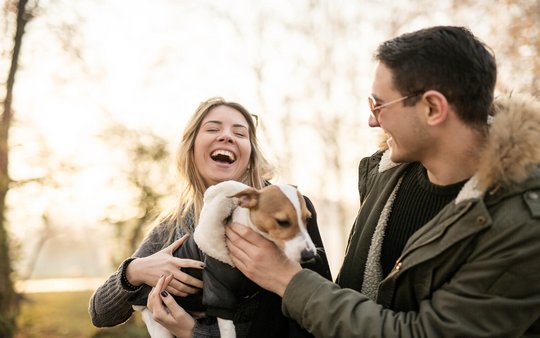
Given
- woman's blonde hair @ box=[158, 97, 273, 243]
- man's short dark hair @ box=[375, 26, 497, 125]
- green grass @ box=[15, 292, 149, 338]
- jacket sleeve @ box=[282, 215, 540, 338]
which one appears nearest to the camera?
jacket sleeve @ box=[282, 215, 540, 338]

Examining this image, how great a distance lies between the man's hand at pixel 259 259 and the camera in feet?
7.50

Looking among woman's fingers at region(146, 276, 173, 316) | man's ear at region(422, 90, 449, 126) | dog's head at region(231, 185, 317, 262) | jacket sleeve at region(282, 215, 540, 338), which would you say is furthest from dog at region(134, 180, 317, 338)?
man's ear at region(422, 90, 449, 126)

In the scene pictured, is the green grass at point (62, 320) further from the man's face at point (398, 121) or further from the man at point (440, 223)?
the man's face at point (398, 121)

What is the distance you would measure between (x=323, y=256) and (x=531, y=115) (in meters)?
1.25

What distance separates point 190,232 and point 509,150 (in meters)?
1.91

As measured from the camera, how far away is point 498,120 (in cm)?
207

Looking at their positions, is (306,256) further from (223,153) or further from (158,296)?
(223,153)

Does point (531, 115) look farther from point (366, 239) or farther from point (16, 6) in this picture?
point (16, 6)

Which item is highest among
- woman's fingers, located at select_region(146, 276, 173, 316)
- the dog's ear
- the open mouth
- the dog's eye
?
the open mouth

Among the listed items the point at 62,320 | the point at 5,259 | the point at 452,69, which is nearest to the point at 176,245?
the point at 452,69

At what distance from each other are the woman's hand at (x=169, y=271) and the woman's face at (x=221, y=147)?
51 cm

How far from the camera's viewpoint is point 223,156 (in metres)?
3.32

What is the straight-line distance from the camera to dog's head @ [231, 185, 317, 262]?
8.21 feet

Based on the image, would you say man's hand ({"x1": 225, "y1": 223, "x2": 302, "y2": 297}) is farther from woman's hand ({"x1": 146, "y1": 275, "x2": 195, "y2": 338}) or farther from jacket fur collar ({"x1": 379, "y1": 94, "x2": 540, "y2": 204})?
jacket fur collar ({"x1": 379, "y1": 94, "x2": 540, "y2": 204})
